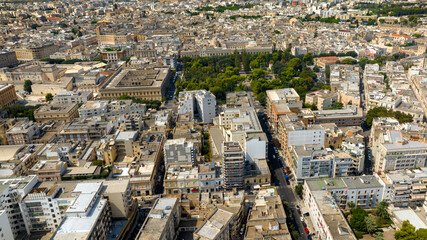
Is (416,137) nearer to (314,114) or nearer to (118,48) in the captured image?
(314,114)

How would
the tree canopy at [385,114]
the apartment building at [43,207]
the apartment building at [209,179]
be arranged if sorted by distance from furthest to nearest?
the tree canopy at [385,114] < the apartment building at [209,179] < the apartment building at [43,207]

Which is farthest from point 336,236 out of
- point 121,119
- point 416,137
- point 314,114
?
point 121,119

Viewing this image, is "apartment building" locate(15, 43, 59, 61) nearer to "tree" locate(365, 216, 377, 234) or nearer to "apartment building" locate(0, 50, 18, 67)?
"apartment building" locate(0, 50, 18, 67)

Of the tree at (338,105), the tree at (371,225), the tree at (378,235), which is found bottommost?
the tree at (378,235)

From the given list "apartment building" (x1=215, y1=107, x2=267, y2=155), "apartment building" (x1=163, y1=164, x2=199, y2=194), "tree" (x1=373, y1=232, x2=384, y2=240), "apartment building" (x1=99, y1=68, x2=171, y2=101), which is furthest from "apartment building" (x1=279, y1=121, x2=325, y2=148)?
"apartment building" (x1=99, y1=68, x2=171, y2=101)

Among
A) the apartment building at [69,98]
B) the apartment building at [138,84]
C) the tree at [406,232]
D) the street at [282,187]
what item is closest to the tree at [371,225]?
the tree at [406,232]

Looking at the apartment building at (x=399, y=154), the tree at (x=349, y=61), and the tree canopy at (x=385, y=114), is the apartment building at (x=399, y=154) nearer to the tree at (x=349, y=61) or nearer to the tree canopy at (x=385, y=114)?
the tree canopy at (x=385, y=114)

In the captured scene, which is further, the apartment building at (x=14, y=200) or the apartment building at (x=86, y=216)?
the apartment building at (x=14, y=200)

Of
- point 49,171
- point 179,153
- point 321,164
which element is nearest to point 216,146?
point 179,153
